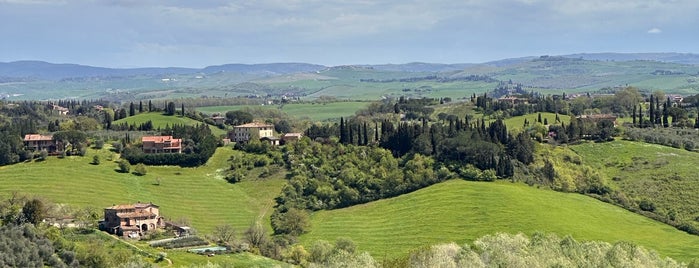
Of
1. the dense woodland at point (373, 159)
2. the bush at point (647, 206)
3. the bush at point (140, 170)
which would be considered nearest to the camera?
the bush at point (647, 206)

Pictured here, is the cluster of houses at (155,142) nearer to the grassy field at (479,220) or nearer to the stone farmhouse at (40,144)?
the stone farmhouse at (40,144)

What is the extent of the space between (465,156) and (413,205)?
21565mm

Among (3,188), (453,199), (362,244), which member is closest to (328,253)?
(362,244)

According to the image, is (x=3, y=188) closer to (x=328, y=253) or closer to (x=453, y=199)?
(x=328, y=253)

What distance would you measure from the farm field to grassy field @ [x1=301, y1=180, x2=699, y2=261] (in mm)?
13376

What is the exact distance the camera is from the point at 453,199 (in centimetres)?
11562

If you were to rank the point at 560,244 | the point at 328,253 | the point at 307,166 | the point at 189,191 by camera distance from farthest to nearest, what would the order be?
the point at 307,166
the point at 189,191
the point at 328,253
the point at 560,244

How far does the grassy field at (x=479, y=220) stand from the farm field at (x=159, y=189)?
1338 centimetres

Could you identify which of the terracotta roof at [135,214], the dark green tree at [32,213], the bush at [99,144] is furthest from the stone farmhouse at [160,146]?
the dark green tree at [32,213]

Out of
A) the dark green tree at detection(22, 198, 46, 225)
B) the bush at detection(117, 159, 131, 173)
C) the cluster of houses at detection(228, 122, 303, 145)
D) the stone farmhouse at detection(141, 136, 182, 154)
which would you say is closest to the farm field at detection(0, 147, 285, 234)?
the bush at detection(117, 159, 131, 173)

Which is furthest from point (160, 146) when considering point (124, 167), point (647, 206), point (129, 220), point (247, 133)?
point (647, 206)

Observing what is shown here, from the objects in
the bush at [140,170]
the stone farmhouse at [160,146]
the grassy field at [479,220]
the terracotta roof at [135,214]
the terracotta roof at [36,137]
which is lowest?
the grassy field at [479,220]

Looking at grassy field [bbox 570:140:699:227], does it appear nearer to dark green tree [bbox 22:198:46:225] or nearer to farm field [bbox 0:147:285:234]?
farm field [bbox 0:147:285:234]

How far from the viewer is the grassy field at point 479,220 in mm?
99812
